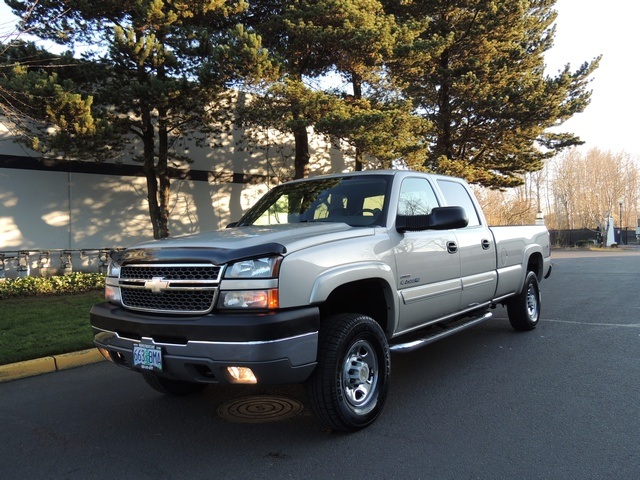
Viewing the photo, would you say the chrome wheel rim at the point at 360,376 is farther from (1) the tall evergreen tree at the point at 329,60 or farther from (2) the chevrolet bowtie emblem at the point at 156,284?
(1) the tall evergreen tree at the point at 329,60

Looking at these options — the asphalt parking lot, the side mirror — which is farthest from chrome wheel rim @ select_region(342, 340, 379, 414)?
the side mirror

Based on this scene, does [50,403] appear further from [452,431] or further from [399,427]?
[452,431]

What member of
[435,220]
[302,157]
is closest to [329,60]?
[302,157]

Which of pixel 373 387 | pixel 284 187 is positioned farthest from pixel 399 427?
pixel 284 187

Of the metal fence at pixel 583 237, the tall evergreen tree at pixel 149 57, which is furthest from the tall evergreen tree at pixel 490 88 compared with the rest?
the metal fence at pixel 583 237

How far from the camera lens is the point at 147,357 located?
3357 mm

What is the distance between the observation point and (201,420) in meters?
4.01

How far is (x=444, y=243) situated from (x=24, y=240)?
1246 cm

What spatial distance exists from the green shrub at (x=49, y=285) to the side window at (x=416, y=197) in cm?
919

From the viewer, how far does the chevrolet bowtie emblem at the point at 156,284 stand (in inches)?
135

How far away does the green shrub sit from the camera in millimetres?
10501

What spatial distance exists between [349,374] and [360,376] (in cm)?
9

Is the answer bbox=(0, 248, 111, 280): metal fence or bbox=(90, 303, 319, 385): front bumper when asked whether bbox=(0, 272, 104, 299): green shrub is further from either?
bbox=(90, 303, 319, 385): front bumper

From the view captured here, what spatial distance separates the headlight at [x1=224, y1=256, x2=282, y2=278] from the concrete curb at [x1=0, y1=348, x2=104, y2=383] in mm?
3884
